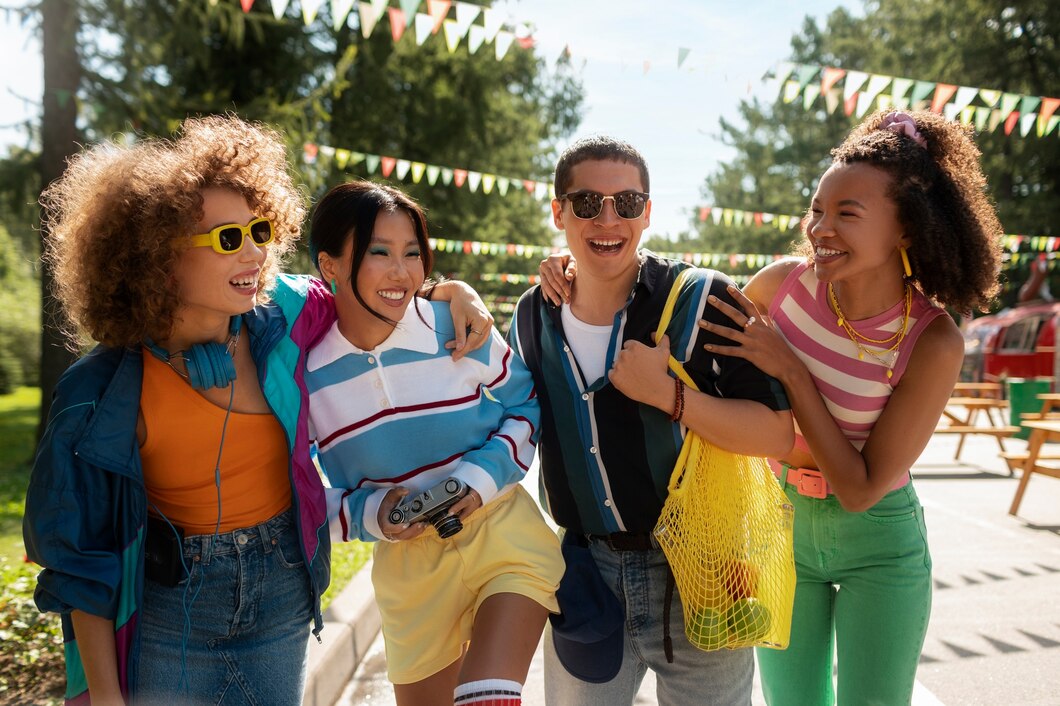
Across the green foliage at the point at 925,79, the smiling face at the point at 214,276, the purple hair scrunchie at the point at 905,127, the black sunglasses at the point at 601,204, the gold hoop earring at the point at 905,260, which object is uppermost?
the green foliage at the point at 925,79

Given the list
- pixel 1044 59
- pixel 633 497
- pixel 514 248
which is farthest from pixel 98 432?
pixel 1044 59

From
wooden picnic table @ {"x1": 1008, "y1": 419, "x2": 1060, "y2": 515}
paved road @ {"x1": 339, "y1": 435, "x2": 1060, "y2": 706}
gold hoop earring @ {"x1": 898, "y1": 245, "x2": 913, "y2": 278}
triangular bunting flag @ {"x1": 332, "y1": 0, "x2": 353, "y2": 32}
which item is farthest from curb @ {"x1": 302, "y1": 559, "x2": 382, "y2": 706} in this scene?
wooden picnic table @ {"x1": 1008, "y1": 419, "x2": 1060, "y2": 515}

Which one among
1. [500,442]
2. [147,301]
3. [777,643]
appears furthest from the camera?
[500,442]

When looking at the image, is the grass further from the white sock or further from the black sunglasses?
the black sunglasses

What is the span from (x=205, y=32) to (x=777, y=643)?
11232 millimetres

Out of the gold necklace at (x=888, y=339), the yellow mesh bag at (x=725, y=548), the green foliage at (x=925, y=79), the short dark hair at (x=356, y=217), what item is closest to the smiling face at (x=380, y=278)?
the short dark hair at (x=356, y=217)

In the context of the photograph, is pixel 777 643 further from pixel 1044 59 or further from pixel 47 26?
pixel 1044 59

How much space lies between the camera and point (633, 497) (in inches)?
96.7

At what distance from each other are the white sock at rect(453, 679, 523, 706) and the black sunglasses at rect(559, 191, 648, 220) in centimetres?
134

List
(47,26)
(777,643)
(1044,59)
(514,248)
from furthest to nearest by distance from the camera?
1. (1044,59)
2. (514,248)
3. (47,26)
4. (777,643)

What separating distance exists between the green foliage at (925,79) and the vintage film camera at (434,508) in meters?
16.5

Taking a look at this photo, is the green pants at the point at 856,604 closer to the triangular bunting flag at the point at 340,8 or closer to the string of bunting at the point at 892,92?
the triangular bunting flag at the point at 340,8

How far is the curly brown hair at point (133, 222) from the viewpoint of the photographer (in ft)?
7.39

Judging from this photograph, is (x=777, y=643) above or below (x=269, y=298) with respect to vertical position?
below
